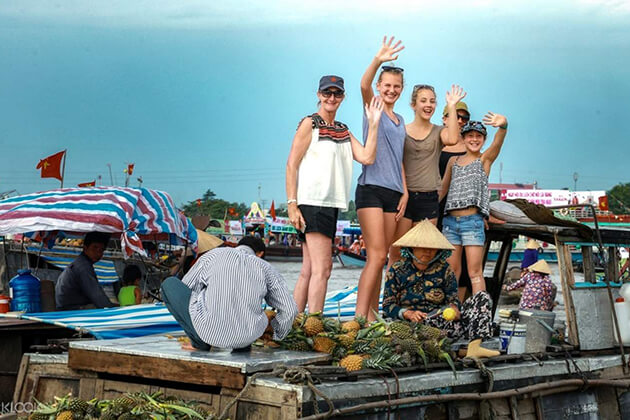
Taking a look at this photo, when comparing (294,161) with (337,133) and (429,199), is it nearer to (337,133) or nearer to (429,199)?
(337,133)

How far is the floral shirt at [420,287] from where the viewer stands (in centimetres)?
612

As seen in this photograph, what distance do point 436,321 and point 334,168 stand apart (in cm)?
150

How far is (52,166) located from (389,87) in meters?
8.40

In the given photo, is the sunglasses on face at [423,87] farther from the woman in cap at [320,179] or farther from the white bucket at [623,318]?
the white bucket at [623,318]

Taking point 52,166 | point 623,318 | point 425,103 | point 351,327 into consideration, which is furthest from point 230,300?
point 52,166

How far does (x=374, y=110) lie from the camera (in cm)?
649

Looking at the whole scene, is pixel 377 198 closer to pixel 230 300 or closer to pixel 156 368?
pixel 230 300

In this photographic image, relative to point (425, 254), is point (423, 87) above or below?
above

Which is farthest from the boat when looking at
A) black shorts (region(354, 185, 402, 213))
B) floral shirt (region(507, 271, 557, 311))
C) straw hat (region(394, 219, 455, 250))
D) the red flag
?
the red flag

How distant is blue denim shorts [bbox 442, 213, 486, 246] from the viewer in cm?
694

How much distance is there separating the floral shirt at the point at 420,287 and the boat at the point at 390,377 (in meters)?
0.81

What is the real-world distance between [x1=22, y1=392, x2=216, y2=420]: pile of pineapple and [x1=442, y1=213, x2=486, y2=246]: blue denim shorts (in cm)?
328

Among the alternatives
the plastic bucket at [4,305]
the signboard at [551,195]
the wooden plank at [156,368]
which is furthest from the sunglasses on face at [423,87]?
the signboard at [551,195]

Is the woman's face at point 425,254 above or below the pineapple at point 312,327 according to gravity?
above
